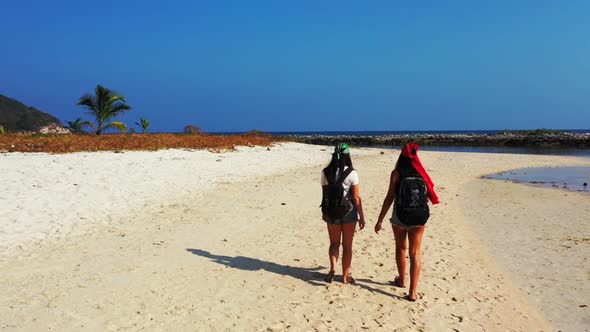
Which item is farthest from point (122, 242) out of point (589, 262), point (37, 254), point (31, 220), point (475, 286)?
point (589, 262)

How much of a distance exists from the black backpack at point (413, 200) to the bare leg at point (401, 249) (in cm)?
28

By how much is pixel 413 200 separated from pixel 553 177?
760 inches

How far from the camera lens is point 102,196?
436 inches

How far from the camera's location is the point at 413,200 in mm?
5262

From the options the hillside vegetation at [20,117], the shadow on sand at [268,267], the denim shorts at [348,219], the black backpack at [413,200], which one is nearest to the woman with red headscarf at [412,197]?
the black backpack at [413,200]

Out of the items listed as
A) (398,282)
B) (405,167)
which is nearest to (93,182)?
(398,282)

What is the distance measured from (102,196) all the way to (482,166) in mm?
22466

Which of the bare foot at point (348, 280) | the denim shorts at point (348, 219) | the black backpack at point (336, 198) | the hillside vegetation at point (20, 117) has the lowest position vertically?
the bare foot at point (348, 280)

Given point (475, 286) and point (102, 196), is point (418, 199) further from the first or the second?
point (102, 196)

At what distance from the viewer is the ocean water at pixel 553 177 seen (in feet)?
58.5

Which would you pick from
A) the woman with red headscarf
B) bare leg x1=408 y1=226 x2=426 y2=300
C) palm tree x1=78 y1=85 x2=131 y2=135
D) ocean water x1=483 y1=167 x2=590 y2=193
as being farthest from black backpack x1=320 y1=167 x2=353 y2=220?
palm tree x1=78 y1=85 x2=131 y2=135

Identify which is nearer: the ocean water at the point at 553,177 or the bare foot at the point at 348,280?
the bare foot at the point at 348,280

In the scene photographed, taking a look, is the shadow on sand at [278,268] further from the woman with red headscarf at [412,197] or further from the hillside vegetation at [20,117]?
the hillside vegetation at [20,117]

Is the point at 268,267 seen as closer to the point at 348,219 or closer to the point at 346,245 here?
the point at 346,245
